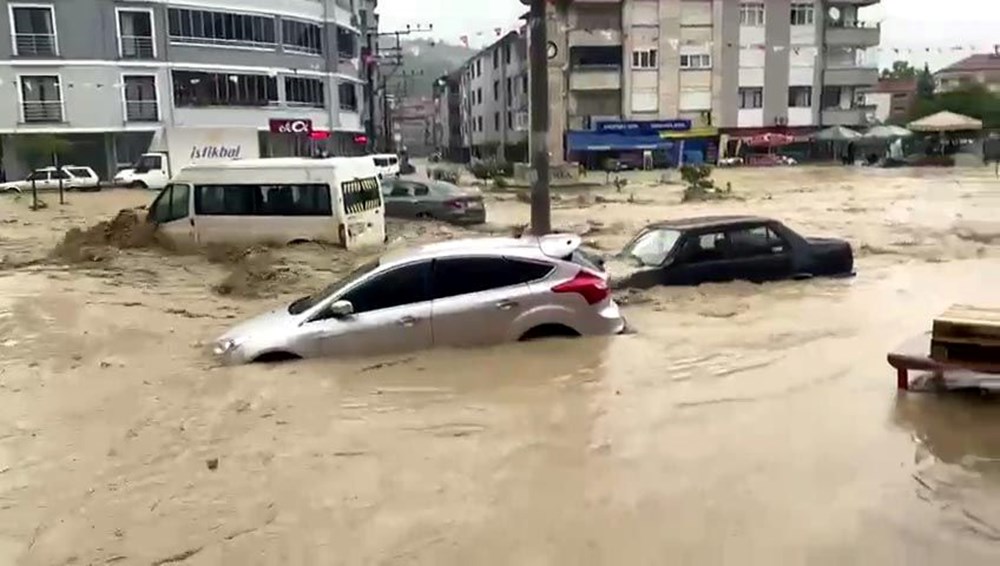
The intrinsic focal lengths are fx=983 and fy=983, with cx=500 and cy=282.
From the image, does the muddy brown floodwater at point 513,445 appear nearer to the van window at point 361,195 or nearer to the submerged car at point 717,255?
the submerged car at point 717,255

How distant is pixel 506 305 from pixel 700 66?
52.5 meters

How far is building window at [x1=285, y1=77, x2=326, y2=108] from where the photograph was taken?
50844 mm

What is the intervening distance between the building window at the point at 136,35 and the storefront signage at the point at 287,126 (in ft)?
21.2

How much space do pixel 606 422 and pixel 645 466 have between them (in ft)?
3.57

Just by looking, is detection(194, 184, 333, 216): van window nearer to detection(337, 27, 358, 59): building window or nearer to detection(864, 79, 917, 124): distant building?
detection(337, 27, 358, 59): building window

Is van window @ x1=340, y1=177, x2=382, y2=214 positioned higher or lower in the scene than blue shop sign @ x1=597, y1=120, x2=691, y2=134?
lower

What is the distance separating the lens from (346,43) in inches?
2247

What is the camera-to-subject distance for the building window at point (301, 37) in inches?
1993

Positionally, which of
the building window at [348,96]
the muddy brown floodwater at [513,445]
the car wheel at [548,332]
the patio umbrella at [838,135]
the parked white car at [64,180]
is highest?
the building window at [348,96]

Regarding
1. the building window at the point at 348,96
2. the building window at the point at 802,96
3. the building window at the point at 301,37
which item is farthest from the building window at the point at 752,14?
the building window at the point at 301,37

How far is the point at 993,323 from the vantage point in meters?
7.45

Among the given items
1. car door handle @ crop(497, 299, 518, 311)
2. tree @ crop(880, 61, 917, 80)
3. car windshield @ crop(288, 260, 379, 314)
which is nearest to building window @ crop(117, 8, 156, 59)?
car windshield @ crop(288, 260, 379, 314)

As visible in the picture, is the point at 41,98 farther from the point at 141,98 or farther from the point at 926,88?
the point at 926,88

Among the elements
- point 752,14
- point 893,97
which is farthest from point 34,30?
point 893,97
